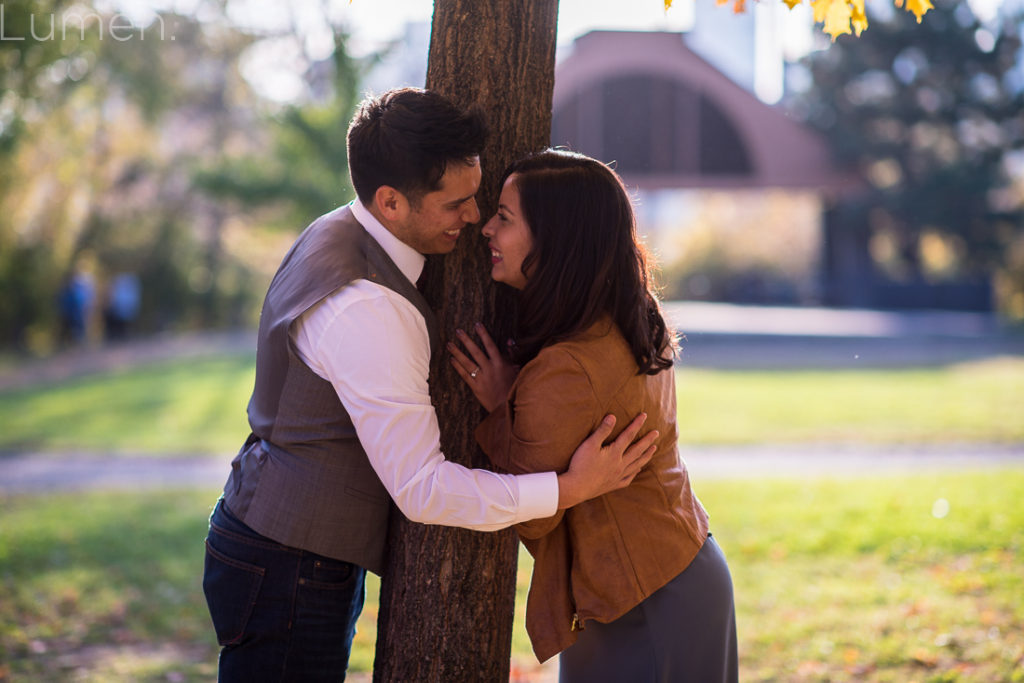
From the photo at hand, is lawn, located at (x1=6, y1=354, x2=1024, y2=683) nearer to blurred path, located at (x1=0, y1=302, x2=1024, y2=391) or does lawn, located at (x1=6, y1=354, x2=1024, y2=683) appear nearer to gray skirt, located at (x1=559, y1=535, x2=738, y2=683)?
gray skirt, located at (x1=559, y1=535, x2=738, y2=683)

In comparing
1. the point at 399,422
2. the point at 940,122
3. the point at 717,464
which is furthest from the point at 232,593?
the point at 940,122

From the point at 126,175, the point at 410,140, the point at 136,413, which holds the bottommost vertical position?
the point at 136,413

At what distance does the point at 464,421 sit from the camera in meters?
3.01

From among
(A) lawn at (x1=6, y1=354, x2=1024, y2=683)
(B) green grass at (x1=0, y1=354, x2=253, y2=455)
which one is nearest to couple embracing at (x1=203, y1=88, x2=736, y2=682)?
(A) lawn at (x1=6, y1=354, x2=1024, y2=683)

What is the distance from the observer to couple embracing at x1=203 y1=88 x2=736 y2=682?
8.11 ft

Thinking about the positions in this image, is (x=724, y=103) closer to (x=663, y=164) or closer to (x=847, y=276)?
(x=663, y=164)

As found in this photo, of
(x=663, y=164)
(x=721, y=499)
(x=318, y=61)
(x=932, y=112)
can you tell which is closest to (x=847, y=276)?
(x=932, y=112)

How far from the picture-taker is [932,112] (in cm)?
3281

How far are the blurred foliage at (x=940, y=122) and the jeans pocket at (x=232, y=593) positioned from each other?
104ft

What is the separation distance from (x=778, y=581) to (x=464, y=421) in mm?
4503

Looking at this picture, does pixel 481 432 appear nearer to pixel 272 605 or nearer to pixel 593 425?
pixel 593 425

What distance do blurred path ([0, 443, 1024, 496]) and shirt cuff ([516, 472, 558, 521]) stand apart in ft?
24.8

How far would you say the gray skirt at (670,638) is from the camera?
265cm

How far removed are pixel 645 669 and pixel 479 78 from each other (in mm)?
1810
